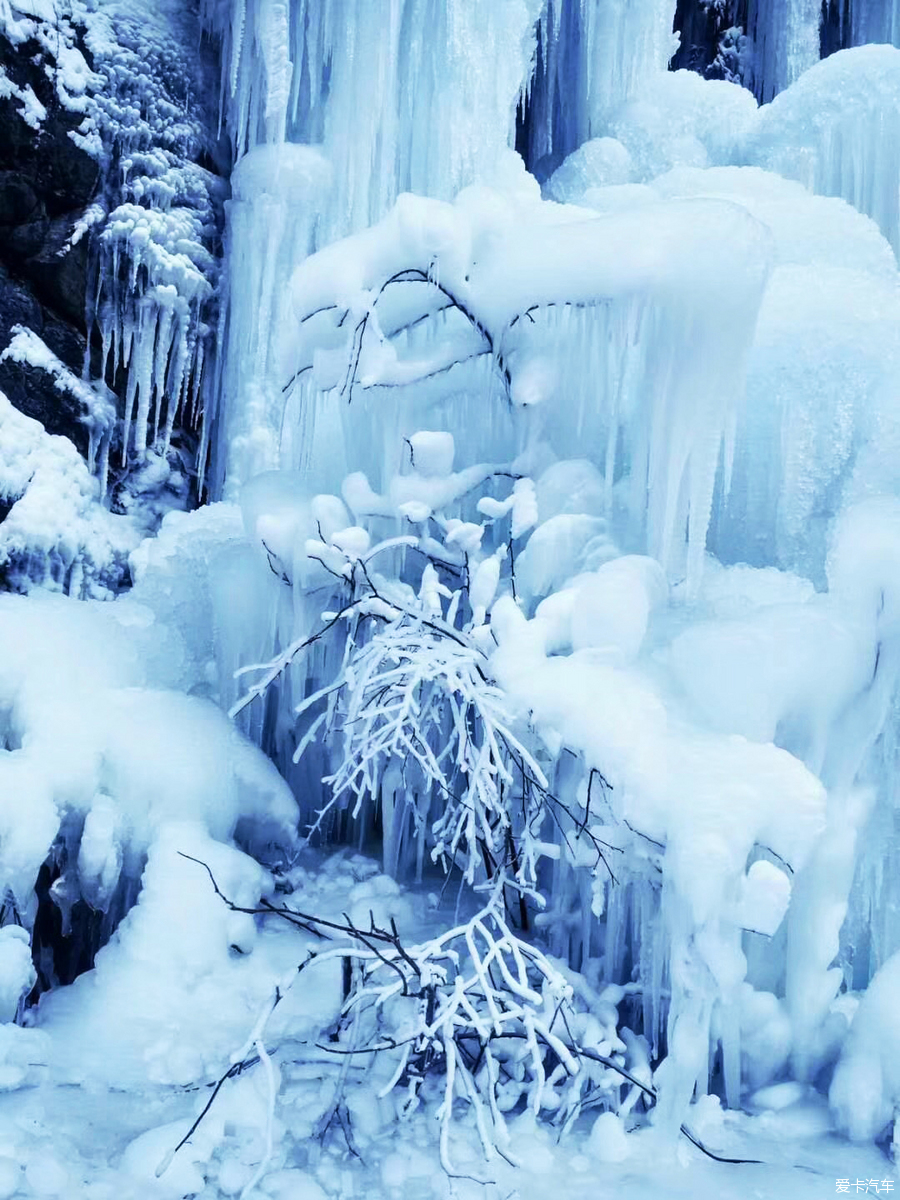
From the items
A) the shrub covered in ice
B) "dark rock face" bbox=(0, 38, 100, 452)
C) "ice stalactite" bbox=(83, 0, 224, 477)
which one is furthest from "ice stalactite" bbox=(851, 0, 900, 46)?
the shrub covered in ice

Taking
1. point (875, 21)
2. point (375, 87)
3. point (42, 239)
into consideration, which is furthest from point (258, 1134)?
point (875, 21)

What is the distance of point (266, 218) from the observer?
500cm

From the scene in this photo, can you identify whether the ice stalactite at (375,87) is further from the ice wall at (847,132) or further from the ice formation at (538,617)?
the ice wall at (847,132)

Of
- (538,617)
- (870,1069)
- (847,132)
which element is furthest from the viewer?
(847,132)

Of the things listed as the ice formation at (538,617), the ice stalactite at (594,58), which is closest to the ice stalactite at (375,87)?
the ice formation at (538,617)

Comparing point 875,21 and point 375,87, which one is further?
point 875,21

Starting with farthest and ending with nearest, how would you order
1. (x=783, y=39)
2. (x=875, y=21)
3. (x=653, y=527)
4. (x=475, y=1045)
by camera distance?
(x=783, y=39) → (x=875, y=21) → (x=653, y=527) → (x=475, y=1045)

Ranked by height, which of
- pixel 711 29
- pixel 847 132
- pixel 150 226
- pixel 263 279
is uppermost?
pixel 711 29

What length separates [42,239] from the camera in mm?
4754

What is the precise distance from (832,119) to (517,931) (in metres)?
4.47

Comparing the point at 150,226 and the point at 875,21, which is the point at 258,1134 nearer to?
the point at 150,226

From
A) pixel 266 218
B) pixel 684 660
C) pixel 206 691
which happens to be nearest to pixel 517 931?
pixel 684 660

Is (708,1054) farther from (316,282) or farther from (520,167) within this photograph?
(520,167)

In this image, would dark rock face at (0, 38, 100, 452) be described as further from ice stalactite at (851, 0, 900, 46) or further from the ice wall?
ice stalactite at (851, 0, 900, 46)
